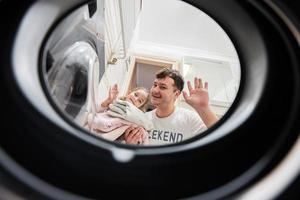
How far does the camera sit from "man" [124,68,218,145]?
180 cm

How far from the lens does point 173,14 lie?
6.78ft


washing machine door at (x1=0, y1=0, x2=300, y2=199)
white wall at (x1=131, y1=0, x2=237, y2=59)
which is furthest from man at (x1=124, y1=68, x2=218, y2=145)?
washing machine door at (x1=0, y1=0, x2=300, y2=199)

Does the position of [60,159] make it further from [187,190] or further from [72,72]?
[72,72]

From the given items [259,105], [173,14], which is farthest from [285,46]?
[173,14]

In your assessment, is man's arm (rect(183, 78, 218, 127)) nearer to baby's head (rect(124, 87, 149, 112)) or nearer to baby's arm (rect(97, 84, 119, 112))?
baby's head (rect(124, 87, 149, 112))

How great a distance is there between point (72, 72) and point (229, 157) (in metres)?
0.61

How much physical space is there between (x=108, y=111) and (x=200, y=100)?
47 centimetres

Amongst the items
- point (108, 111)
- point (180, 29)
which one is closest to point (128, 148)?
point (108, 111)

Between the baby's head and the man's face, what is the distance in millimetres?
71

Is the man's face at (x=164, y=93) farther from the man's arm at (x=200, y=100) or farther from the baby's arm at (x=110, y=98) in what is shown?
the baby's arm at (x=110, y=98)

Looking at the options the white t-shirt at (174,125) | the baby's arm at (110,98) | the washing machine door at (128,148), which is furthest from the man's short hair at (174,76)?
the washing machine door at (128,148)

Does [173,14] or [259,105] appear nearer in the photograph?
[259,105]

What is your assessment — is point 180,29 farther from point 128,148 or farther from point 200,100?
point 128,148

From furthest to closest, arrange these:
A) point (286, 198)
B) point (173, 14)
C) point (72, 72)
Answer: point (173, 14), point (72, 72), point (286, 198)
